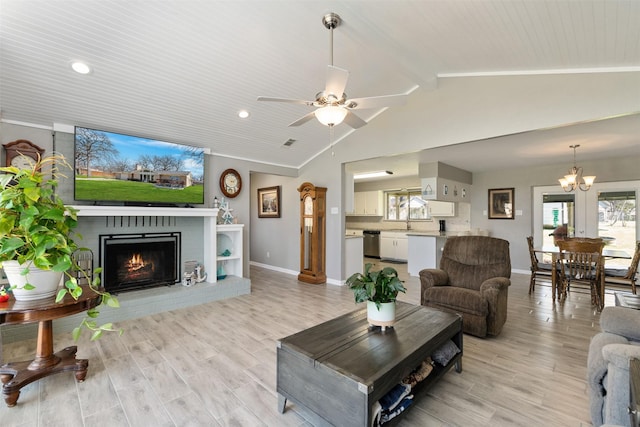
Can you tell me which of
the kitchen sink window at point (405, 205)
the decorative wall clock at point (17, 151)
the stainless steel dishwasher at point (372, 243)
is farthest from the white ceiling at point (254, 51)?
the stainless steel dishwasher at point (372, 243)

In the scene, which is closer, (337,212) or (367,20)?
(367,20)

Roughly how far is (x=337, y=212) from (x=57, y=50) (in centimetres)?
414

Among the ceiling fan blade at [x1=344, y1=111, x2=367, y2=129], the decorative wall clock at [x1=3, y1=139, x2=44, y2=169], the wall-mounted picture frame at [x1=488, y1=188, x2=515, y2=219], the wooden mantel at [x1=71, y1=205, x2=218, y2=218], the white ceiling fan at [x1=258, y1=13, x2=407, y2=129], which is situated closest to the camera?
the white ceiling fan at [x1=258, y1=13, x2=407, y2=129]

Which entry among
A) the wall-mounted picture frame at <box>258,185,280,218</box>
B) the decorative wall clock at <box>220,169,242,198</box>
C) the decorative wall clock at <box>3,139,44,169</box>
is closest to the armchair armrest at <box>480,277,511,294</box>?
the decorative wall clock at <box>220,169,242,198</box>

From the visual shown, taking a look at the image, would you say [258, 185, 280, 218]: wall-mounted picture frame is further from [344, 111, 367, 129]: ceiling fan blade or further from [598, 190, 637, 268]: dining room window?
[598, 190, 637, 268]: dining room window

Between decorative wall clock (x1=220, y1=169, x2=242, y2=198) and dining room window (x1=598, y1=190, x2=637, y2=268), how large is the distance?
6831 mm

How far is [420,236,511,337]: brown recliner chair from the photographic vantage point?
2912 millimetres

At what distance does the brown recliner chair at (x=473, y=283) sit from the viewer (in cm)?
291

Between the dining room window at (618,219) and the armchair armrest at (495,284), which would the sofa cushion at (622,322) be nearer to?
the armchair armrest at (495,284)

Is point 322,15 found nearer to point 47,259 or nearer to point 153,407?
point 47,259

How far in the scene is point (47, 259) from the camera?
64.3 inches

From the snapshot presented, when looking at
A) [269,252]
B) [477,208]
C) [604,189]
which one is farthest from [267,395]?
[604,189]

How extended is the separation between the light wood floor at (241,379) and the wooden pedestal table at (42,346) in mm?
112

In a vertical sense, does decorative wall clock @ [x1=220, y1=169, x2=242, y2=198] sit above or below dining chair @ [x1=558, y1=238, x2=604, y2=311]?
above
